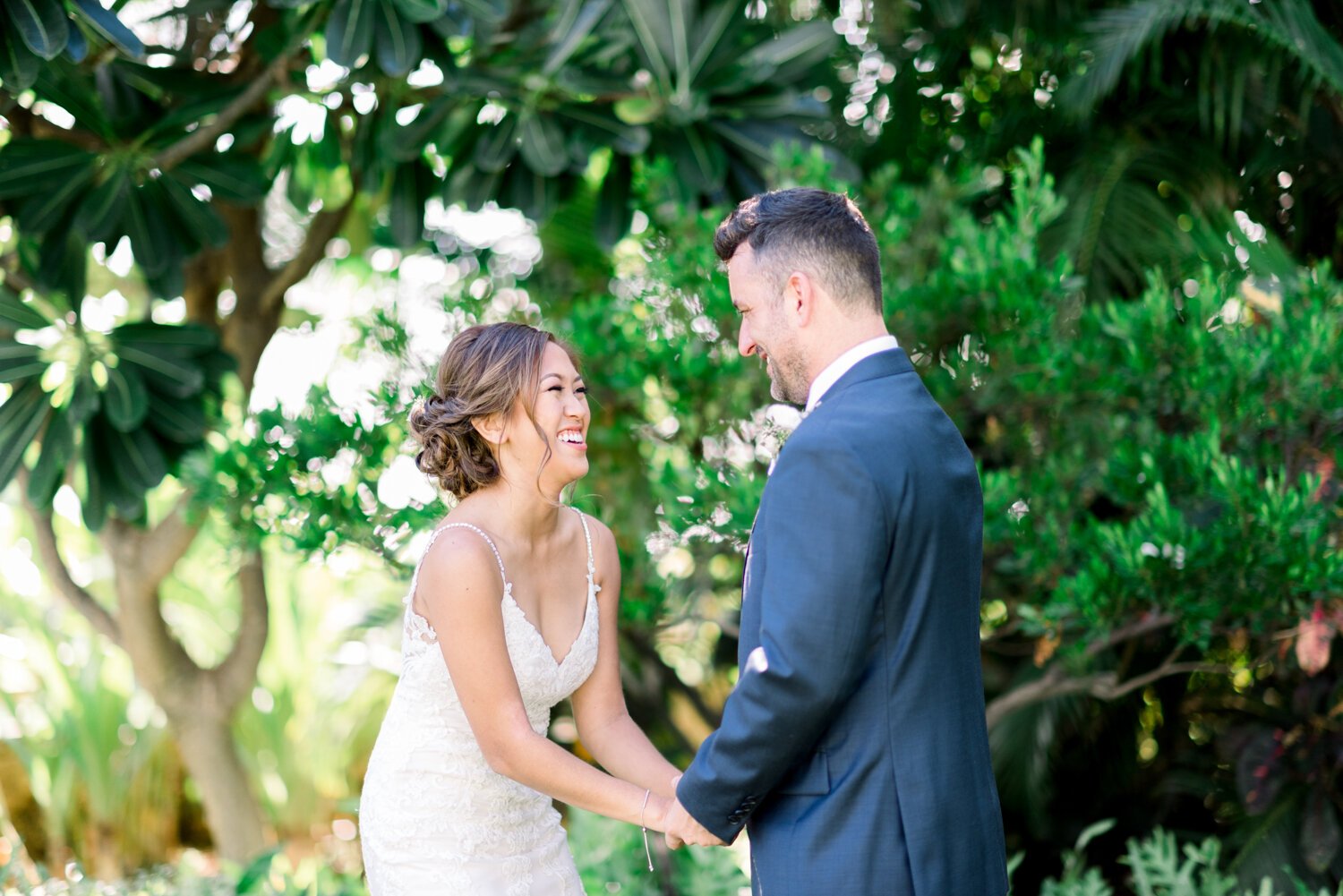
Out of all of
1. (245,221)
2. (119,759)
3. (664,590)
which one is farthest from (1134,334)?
(119,759)

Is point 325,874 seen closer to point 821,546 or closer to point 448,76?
point 448,76

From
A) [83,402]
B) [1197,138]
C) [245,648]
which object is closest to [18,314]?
[83,402]

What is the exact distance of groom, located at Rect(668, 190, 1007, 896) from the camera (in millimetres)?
1915

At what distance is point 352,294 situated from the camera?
7.14 metres

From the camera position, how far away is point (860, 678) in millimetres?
1965

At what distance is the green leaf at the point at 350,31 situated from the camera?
3564 mm

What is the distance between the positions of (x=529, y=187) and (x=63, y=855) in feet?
16.3

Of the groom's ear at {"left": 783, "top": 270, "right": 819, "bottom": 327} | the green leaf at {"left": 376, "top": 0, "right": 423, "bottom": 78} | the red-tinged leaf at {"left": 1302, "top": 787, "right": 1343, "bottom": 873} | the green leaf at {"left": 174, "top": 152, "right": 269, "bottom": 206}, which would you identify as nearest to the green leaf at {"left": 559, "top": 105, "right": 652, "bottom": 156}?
the green leaf at {"left": 376, "top": 0, "right": 423, "bottom": 78}

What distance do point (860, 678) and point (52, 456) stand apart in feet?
10.5

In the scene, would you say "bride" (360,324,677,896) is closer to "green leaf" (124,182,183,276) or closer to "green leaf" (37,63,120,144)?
"green leaf" (124,182,183,276)

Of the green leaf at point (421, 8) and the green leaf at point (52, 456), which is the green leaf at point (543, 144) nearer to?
the green leaf at point (421, 8)

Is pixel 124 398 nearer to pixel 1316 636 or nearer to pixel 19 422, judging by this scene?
pixel 19 422

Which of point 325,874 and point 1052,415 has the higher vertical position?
point 1052,415

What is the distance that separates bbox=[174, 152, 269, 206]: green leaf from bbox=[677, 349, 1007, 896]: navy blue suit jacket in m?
2.94
